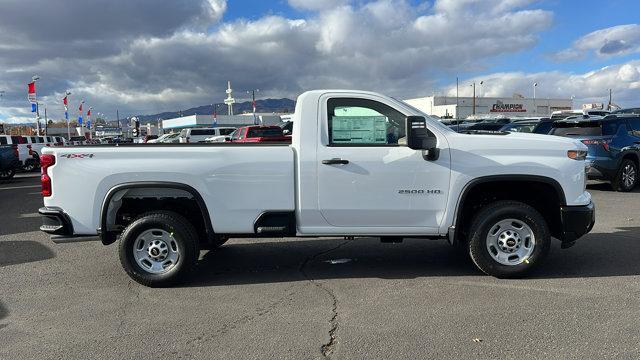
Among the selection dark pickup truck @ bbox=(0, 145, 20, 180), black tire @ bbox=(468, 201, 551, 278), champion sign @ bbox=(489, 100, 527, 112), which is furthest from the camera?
champion sign @ bbox=(489, 100, 527, 112)

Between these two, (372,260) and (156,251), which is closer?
(156,251)

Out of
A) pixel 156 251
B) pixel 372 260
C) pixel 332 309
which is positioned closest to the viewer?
pixel 332 309

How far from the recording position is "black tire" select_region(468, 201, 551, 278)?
534 centimetres

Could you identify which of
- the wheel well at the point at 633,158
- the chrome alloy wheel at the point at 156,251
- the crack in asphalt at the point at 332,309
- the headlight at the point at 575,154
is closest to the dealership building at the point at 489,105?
the wheel well at the point at 633,158

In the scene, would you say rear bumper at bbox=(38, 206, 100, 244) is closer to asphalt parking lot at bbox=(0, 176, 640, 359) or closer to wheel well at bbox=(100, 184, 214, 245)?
wheel well at bbox=(100, 184, 214, 245)

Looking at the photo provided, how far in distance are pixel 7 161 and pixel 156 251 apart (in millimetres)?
16786

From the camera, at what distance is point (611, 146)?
37.9ft

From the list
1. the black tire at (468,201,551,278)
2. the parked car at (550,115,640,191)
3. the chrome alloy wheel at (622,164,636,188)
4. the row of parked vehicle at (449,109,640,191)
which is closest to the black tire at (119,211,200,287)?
the black tire at (468,201,551,278)

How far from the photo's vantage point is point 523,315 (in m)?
4.47

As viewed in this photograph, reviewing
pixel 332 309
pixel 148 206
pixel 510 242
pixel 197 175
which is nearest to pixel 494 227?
pixel 510 242

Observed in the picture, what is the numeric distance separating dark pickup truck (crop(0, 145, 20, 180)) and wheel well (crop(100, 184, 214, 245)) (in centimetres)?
1606

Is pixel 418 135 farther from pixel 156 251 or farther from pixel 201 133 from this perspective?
pixel 201 133

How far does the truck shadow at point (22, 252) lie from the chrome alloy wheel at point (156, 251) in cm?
228

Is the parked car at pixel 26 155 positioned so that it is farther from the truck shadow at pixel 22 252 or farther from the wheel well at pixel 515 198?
the wheel well at pixel 515 198
